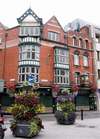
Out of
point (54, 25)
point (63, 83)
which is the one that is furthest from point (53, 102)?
point (54, 25)

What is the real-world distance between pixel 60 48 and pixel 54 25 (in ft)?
13.4

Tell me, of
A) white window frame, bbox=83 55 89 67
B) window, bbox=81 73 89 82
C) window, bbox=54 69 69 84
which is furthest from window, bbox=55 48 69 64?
white window frame, bbox=83 55 89 67

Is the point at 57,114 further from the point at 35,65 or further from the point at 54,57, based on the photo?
the point at 54,57

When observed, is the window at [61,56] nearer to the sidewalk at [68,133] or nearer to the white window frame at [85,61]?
the white window frame at [85,61]

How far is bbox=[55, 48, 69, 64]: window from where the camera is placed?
36.5 meters

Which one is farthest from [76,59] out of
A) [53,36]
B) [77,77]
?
[53,36]

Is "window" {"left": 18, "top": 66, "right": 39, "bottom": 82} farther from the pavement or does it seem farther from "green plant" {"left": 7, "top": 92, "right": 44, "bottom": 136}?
"green plant" {"left": 7, "top": 92, "right": 44, "bottom": 136}

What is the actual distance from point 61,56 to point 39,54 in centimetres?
368

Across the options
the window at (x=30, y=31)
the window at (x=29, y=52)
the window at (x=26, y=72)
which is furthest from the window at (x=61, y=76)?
the window at (x=30, y=31)

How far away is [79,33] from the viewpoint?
40.9 meters

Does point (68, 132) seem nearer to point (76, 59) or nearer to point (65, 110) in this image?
point (65, 110)

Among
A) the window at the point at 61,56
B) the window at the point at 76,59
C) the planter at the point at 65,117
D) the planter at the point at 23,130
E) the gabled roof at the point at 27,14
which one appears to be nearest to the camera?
the planter at the point at 23,130

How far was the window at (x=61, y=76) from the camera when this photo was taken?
35969 millimetres

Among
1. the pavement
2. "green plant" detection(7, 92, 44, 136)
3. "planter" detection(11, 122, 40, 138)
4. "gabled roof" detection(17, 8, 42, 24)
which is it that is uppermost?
"gabled roof" detection(17, 8, 42, 24)
